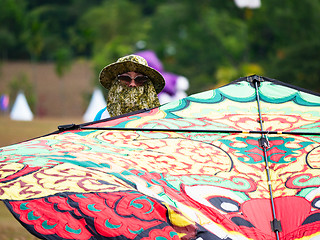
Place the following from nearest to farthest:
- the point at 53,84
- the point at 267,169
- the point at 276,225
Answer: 1. the point at 276,225
2. the point at 267,169
3. the point at 53,84

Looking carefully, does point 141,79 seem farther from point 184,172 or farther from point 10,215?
point 10,215

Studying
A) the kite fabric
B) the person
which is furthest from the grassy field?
the person

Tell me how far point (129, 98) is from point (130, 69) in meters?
0.19

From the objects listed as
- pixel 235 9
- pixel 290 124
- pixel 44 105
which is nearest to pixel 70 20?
pixel 44 105

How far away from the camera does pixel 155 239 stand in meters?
2.31

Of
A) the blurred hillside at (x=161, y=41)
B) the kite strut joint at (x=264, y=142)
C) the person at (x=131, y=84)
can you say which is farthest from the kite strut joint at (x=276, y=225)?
the blurred hillside at (x=161, y=41)

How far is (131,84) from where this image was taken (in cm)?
394

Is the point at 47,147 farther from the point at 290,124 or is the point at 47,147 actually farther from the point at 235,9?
the point at 235,9

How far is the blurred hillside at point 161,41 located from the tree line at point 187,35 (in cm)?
6

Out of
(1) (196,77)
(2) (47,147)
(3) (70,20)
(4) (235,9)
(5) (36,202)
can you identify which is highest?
(3) (70,20)

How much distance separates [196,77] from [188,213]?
122 feet

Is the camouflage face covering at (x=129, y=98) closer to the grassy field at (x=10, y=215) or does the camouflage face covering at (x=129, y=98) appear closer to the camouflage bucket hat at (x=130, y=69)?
the camouflage bucket hat at (x=130, y=69)

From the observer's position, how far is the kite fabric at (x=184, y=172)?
91.4 inches

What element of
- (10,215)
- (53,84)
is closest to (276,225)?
(10,215)
